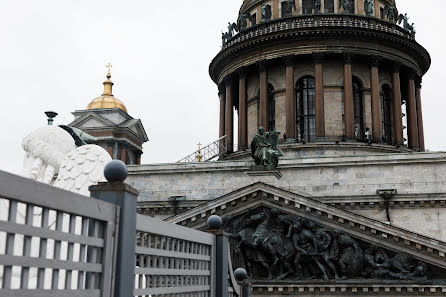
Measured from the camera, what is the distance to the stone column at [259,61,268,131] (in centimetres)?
4066

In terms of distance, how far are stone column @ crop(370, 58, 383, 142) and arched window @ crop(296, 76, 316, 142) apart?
11.8 ft

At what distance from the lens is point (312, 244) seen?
86.4 feet

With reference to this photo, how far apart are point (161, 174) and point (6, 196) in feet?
100

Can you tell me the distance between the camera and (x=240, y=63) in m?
43.1

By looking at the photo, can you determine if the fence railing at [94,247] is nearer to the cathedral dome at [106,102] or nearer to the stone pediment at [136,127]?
the stone pediment at [136,127]

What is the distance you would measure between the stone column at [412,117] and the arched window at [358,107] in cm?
387

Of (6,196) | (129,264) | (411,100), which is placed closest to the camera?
(6,196)

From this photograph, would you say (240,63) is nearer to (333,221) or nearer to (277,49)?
(277,49)

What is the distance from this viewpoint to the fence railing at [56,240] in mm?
3629

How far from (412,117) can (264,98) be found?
990cm

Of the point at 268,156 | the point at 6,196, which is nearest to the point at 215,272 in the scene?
the point at 6,196

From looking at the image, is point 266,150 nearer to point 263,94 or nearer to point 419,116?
point 263,94

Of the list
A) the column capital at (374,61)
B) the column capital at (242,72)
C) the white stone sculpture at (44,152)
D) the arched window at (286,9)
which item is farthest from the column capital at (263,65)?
the white stone sculpture at (44,152)

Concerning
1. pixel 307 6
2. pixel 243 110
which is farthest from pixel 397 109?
pixel 243 110
